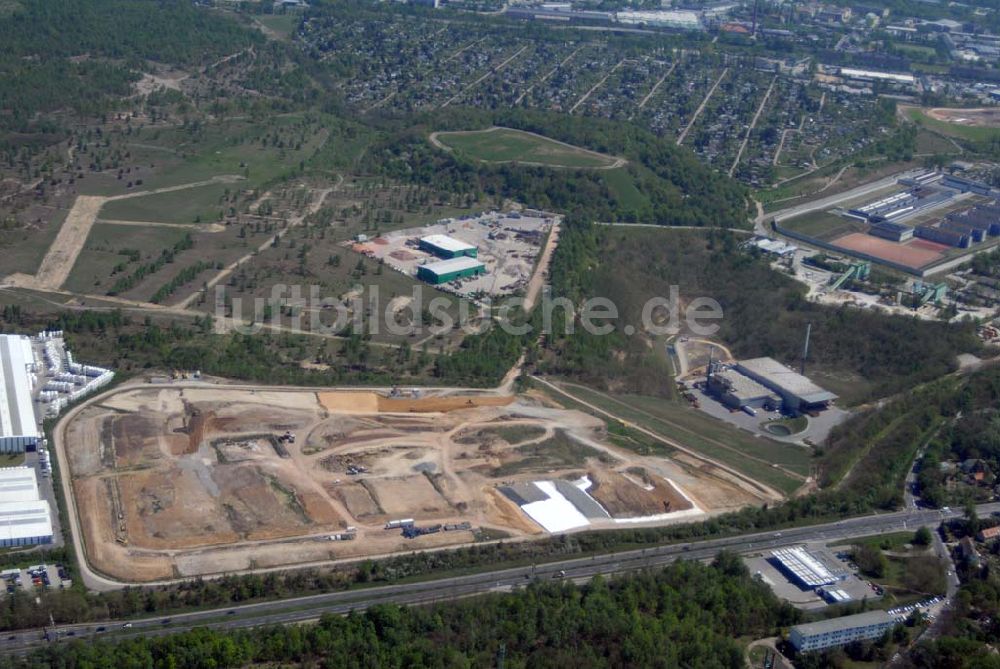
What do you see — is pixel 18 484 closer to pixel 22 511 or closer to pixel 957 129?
pixel 22 511

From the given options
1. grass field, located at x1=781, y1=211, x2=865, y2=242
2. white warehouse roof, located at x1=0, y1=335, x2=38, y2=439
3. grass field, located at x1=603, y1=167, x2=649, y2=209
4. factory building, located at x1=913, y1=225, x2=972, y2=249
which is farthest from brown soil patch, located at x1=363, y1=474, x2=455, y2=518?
factory building, located at x1=913, y1=225, x2=972, y2=249

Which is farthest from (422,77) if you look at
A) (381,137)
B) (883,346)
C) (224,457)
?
(224,457)

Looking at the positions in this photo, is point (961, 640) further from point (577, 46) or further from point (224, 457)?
point (577, 46)

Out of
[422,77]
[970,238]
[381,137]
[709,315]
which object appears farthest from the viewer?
[422,77]

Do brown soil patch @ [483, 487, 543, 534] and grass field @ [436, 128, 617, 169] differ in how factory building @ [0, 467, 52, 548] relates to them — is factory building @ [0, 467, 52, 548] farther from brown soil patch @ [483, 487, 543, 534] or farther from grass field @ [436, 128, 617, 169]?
grass field @ [436, 128, 617, 169]

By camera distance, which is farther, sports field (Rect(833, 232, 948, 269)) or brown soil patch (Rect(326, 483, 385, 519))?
sports field (Rect(833, 232, 948, 269))

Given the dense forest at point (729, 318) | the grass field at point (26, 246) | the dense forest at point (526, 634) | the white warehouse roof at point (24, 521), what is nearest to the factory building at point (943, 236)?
the dense forest at point (729, 318)
